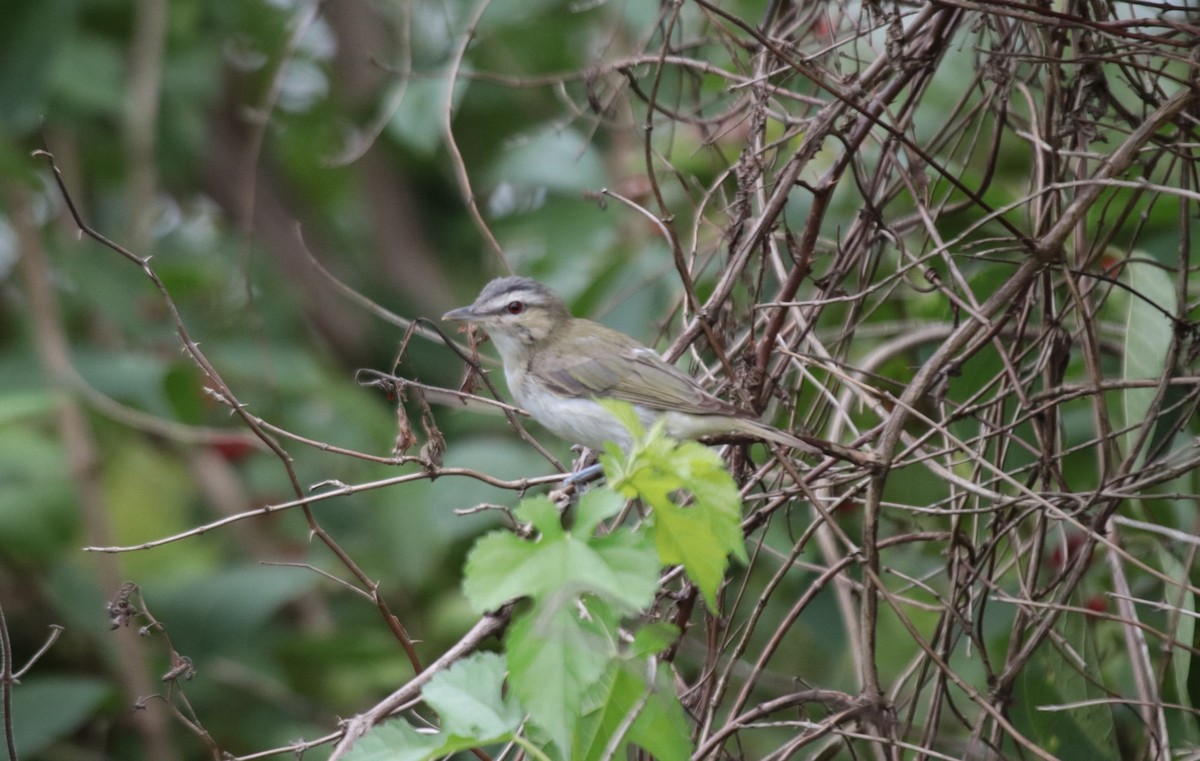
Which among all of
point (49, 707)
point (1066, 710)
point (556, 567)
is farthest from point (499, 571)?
point (49, 707)

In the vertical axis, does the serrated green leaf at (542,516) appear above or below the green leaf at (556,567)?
above

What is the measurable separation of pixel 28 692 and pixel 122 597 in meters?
2.79

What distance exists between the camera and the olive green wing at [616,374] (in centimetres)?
341

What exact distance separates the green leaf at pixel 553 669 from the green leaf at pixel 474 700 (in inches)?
7.8

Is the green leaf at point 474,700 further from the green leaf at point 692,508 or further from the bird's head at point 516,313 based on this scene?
the bird's head at point 516,313

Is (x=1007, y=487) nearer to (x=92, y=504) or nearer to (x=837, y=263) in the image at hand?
(x=837, y=263)

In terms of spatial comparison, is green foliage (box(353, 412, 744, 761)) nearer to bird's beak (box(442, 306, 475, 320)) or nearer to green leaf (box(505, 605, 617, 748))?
green leaf (box(505, 605, 617, 748))

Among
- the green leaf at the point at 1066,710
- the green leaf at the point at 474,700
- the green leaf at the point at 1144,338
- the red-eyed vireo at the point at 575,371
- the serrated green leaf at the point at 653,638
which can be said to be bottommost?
the green leaf at the point at 1066,710

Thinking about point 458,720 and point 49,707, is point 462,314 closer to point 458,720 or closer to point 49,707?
point 458,720

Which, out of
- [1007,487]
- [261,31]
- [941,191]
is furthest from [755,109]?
[261,31]

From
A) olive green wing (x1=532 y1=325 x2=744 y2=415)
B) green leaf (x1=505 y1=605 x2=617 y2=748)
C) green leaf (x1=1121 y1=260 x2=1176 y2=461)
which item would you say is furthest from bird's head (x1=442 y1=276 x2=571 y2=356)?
green leaf (x1=505 y1=605 x2=617 y2=748)

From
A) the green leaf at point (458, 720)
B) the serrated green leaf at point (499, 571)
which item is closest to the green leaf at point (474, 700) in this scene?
the green leaf at point (458, 720)

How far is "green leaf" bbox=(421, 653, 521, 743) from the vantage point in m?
1.95

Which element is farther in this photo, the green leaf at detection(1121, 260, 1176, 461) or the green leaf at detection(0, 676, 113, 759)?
the green leaf at detection(0, 676, 113, 759)
